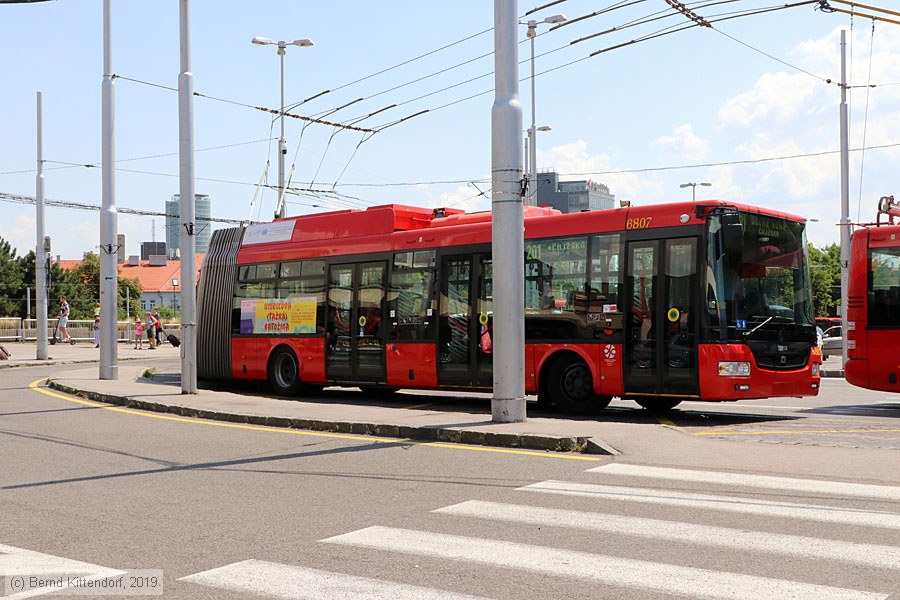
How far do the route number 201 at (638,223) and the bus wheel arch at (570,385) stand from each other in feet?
6.58

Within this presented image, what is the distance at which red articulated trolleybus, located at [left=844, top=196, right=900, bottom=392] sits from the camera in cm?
1634

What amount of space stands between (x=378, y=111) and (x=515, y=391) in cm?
1465

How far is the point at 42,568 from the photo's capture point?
5.73 m

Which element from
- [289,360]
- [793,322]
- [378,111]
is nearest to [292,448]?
[793,322]

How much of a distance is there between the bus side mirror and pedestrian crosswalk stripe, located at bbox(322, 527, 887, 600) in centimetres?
786

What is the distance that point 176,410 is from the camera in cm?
1533

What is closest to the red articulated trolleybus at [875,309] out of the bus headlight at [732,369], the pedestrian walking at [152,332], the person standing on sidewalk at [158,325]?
the bus headlight at [732,369]

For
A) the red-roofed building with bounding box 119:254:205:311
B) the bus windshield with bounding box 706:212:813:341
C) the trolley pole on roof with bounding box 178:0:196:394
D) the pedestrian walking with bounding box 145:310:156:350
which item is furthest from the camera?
the red-roofed building with bounding box 119:254:205:311

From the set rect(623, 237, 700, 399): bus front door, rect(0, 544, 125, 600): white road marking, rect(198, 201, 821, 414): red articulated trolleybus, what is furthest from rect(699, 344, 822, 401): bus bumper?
rect(0, 544, 125, 600): white road marking

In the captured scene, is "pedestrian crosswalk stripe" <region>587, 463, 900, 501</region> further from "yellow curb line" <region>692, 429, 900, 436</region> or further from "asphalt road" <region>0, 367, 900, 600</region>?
"yellow curb line" <region>692, 429, 900, 436</region>

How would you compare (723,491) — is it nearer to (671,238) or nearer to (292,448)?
(292,448)

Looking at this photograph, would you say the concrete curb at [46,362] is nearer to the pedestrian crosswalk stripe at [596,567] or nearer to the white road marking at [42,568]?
the white road marking at [42,568]

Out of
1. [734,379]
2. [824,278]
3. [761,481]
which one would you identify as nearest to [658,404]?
[734,379]

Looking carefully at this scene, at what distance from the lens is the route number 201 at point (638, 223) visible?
13.8 meters
